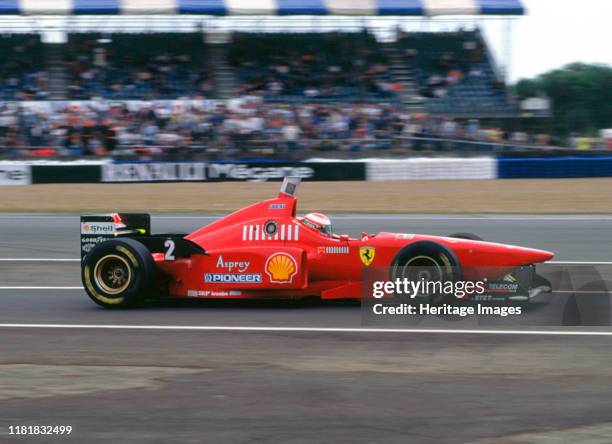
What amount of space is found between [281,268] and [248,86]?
24.5 metres

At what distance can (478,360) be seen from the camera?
704 cm

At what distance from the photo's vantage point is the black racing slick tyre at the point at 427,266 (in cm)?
848

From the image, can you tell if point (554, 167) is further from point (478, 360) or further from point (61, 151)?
point (478, 360)

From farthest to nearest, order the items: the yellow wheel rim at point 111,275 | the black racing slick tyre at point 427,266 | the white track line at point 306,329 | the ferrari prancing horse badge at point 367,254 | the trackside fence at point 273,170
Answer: the trackside fence at point 273,170 < the yellow wheel rim at point 111,275 < the ferrari prancing horse badge at point 367,254 < the black racing slick tyre at point 427,266 < the white track line at point 306,329

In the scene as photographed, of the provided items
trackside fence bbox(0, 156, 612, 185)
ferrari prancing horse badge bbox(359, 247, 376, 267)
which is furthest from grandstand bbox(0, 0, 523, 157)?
ferrari prancing horse badge bbox(359, 247, 376, 267)

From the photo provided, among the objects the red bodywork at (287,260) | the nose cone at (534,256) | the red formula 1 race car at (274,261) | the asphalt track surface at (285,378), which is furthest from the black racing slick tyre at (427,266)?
the nose cone at (534,256)

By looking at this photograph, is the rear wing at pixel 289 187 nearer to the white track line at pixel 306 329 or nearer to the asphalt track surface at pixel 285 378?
the asphalt track surface at pixel 285 378

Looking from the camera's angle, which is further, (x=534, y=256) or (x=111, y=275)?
(x=111, y=275)

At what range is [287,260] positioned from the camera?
29.4 ft

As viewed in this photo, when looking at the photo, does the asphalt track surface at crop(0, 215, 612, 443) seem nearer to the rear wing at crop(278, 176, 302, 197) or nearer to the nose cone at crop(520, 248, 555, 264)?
the nose cone at crop(520, 248, 555, 264)

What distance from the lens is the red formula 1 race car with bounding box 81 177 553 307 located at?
28.4 ft

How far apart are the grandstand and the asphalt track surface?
19.6 meters

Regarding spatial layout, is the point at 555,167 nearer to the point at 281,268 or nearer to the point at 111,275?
the point at 281,268

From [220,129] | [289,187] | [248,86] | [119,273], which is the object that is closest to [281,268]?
[289,187]
